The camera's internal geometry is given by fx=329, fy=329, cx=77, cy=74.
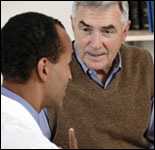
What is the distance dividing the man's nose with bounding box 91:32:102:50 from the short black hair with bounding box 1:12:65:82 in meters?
0.39

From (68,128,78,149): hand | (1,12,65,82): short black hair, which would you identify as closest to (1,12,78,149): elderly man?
(1,12,65,82): short black hair

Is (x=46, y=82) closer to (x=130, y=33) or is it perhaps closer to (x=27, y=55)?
(x=27, y=55)

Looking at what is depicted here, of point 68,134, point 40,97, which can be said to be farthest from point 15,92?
point 68,134

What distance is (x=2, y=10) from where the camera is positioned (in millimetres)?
931

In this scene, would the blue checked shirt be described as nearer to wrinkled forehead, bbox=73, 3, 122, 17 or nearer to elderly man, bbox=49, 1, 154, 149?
elderly man, bbox=49, 1, 154, 149

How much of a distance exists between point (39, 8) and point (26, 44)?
0.42 m

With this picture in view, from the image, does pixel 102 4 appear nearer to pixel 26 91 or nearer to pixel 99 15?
pixel 99 15

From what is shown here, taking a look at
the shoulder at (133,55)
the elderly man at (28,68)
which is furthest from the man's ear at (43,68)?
the shoulder at (133,55)

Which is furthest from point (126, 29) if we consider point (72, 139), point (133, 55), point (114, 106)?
point (72, 139)

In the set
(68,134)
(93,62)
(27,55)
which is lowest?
(68,134)

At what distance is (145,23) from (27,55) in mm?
554

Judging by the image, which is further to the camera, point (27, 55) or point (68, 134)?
point (68, 134)

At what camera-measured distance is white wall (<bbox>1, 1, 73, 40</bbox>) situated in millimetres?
929

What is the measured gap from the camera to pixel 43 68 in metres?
0.59
